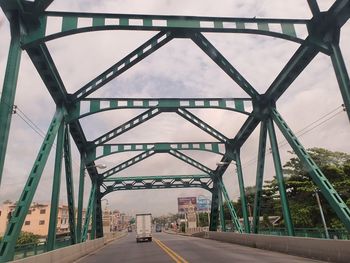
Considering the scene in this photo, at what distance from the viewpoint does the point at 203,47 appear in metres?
16.5

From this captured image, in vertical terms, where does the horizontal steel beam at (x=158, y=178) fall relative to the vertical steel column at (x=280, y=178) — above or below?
above

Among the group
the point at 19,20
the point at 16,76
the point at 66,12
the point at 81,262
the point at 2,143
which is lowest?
the point at 81,262

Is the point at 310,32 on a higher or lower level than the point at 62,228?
higher

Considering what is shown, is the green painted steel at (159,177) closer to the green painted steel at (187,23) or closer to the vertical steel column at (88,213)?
the vertical steel column at (88,213)

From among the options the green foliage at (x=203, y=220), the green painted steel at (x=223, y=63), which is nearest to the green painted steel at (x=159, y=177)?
the green painted steel at (x=223, y=63)

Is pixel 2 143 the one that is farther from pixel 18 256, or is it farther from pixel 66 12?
pixel 66 12

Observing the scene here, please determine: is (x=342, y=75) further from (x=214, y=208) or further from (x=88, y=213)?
(x=214, y=208)

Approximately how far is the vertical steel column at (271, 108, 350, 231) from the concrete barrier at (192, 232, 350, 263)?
1.52 m

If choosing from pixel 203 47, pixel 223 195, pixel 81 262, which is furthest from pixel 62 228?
pixel 203 47

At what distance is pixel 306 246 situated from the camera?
533 inches

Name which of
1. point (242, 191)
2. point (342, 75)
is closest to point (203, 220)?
point (242, 191)

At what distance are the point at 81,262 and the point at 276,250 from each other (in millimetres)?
10338

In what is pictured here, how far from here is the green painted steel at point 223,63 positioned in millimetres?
16188

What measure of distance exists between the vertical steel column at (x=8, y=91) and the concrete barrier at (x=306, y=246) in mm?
11576
